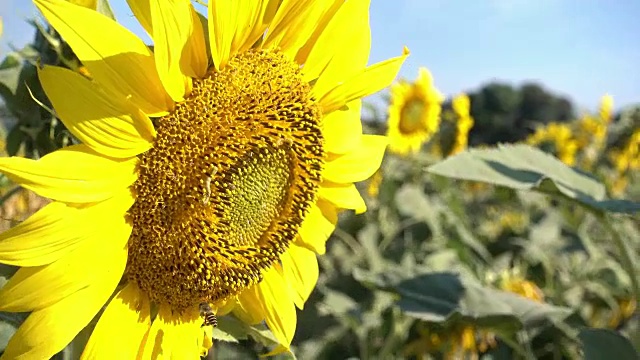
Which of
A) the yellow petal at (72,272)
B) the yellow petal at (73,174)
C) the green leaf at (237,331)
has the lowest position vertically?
the green leaf at (237,331)

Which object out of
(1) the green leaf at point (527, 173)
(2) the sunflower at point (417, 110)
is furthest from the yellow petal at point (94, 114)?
(2) the sunflower at point (417, 110)

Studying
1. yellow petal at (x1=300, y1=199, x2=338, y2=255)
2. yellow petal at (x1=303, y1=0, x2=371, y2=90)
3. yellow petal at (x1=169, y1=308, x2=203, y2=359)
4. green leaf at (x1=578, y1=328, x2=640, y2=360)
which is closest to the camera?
yellow petal at (x1=169, y1=308, x2=203, y2=359)

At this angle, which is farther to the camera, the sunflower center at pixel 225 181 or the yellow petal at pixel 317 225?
the yellow petal at pixel 317 225

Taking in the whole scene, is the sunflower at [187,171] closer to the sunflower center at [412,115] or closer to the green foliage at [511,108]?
the sunflower center at [412,115]

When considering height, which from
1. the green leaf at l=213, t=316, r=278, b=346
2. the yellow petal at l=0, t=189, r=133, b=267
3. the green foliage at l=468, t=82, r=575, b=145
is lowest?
the green foliage at l=468, t=82, r=575, b=145

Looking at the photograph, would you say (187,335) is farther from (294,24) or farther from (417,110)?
(417,110)

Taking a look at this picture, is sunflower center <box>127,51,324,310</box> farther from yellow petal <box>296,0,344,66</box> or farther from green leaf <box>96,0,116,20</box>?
green leaf <box>96,0,116,20</box>

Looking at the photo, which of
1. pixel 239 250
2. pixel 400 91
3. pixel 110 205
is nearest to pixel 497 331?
pixel 239 250

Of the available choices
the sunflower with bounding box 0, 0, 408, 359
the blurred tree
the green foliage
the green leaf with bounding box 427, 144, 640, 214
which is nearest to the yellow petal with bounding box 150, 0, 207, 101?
the sunflower with bounding box 0, 0, 408, 359
